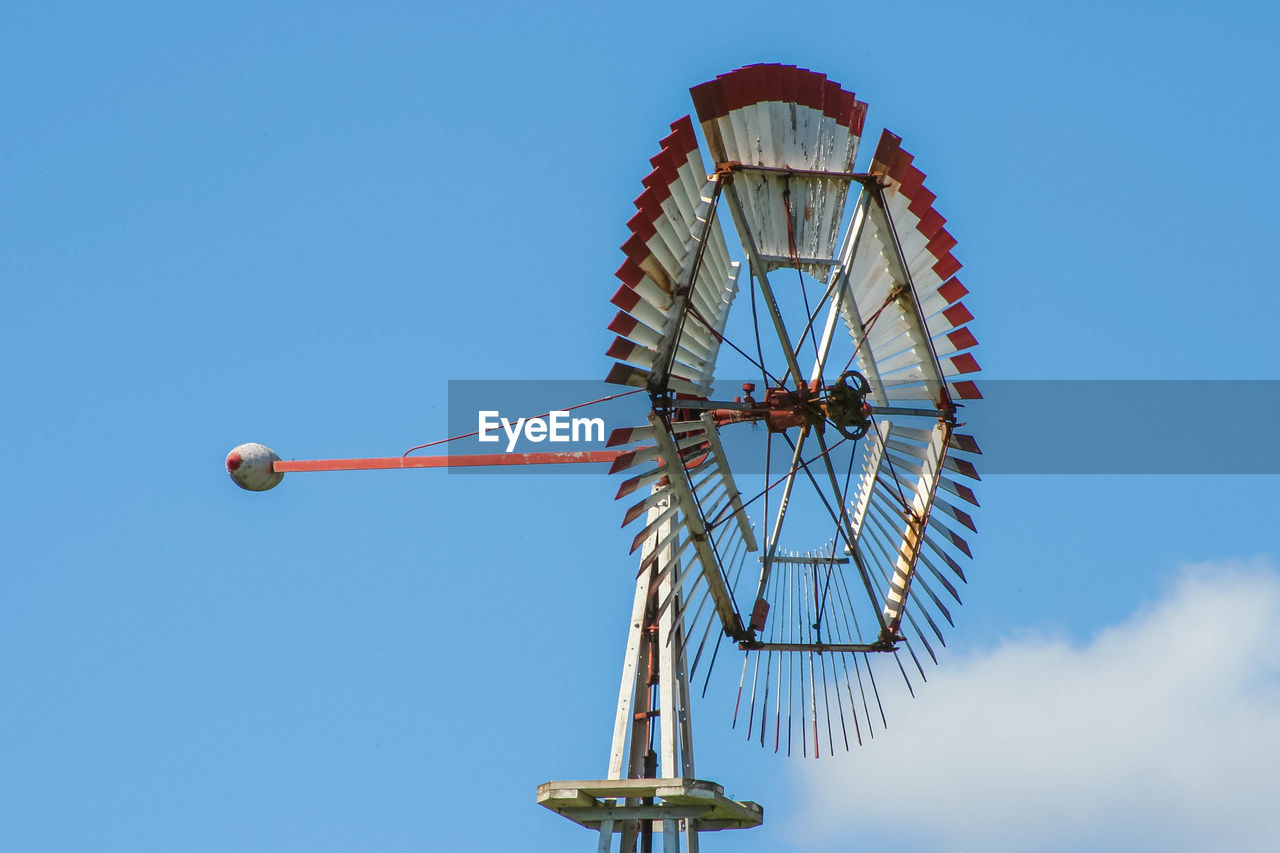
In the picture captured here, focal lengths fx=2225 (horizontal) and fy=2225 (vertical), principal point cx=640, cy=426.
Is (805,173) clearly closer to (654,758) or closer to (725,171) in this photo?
(725,171)

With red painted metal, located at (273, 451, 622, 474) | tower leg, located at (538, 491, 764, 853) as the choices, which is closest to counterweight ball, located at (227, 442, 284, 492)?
red painted metal, located at (273, 451, 622, 474)

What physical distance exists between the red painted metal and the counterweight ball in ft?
0.39

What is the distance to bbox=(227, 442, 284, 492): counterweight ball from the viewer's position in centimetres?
2853

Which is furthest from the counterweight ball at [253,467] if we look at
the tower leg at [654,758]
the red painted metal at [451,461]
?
the tower leg at [654,758]

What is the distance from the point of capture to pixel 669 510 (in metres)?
24.0

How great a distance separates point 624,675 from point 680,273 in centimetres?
526

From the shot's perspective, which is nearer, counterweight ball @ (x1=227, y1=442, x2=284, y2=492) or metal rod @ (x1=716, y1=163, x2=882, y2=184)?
metal rod @ (x1=716, y1=163, x2=882, y2=184)

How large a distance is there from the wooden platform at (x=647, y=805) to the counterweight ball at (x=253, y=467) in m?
6.12

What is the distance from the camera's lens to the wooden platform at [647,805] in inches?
975

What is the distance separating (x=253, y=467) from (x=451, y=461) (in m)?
2.68

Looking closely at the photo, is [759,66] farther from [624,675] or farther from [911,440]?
[624,675]

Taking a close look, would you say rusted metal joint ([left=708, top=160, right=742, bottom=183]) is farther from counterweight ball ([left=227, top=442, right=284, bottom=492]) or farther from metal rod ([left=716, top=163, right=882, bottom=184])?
counterweight ball ([left=227, top=442, right=284, bottom=492])

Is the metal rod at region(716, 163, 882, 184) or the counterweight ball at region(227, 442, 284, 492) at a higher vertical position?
the metal rod at region(716, 163, 882, 184)

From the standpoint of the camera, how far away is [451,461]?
27984 millimetres
